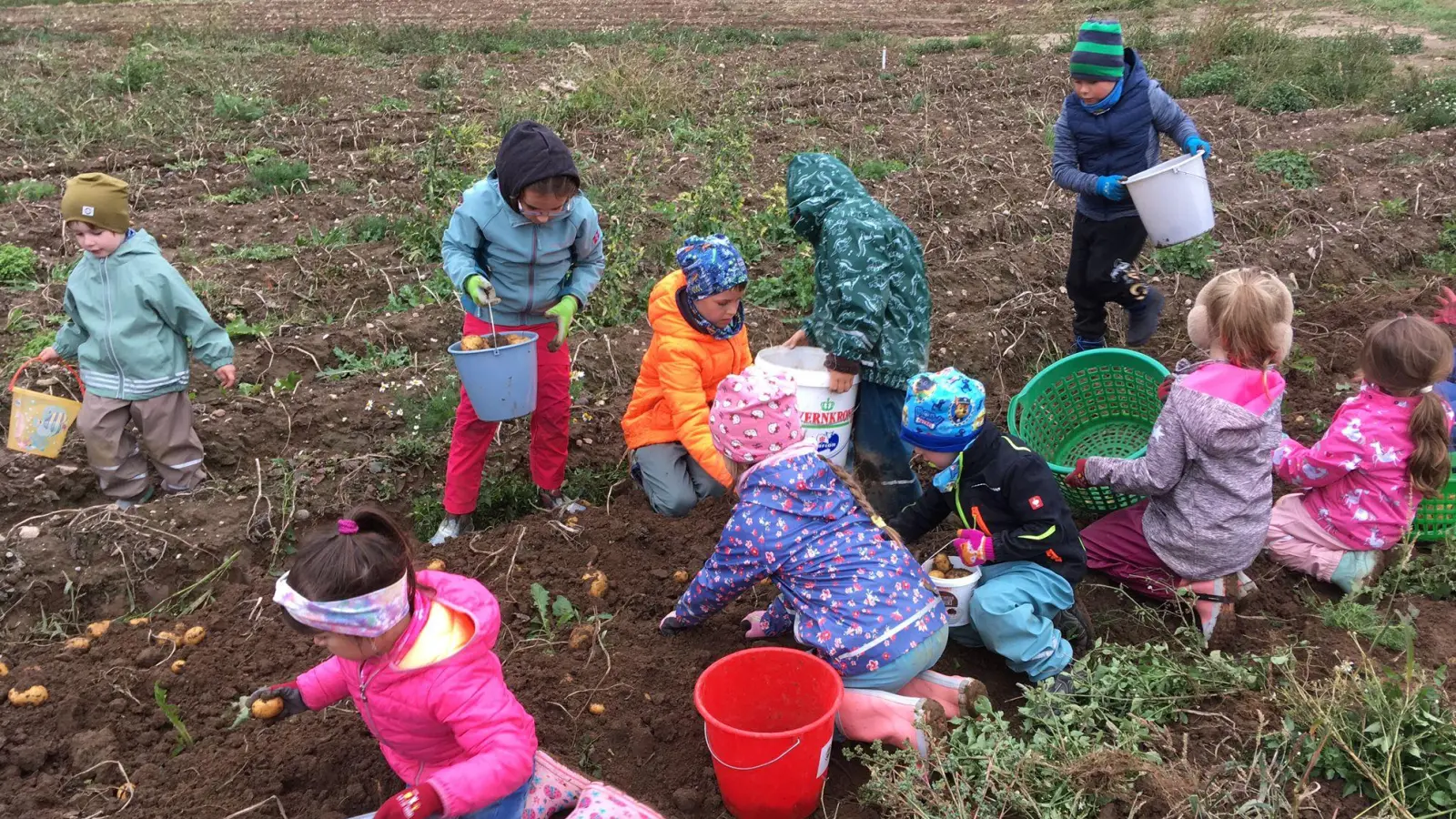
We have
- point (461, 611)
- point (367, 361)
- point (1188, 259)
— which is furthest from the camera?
point (1188, 259)

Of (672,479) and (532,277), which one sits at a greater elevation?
(532,277)

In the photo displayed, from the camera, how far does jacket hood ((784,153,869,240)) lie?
393cm

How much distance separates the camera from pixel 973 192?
7.72m

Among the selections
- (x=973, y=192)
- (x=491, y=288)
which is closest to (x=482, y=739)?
(x=491, y=288)

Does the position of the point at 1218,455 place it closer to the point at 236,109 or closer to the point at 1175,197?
the point at 1175,197

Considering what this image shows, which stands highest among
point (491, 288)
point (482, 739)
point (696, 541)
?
point (491, 288)

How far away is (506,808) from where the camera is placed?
2.55m

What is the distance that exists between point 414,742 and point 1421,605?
3317 millimetres

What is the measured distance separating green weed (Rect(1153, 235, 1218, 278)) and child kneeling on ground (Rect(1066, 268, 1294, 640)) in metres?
2.97

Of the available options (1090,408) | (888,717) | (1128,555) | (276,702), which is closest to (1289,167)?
(1090,408)

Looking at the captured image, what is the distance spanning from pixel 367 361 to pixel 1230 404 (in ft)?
13.2

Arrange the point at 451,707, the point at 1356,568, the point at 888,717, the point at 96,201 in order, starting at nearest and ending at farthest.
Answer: the point at 451,707, the point at 888,717, the point at 1356,568, the point at 96,201

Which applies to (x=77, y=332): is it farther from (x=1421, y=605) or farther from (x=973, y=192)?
(x=973, y=192)

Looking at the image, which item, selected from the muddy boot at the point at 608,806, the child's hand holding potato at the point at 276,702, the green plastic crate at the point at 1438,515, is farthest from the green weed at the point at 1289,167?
the child's hand holding potato at the point at 276,702
